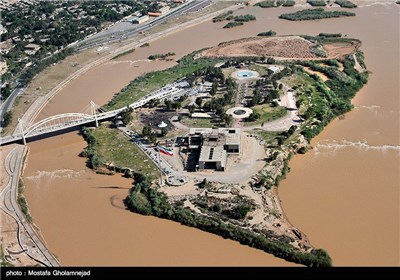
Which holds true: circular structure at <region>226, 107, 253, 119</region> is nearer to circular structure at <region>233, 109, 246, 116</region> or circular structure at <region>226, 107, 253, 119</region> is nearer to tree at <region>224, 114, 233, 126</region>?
circular structure at <region>233, 109, 246, 116</region>

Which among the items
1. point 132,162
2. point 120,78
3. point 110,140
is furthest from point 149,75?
point 132,162

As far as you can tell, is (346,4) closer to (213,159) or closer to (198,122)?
(198,122)

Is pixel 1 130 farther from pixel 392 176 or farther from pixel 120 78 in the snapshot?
pixel 392 176

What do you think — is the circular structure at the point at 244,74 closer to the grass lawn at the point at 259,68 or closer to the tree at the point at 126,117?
the grass lawn at the point at 259,68

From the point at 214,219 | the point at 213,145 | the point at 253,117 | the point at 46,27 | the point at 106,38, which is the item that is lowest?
the point at 214,219

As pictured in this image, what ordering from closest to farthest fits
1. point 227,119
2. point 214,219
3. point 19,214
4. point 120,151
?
point 214,219, point 19,214, point 120,151, point 227,119

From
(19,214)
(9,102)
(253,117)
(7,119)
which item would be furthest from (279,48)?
(19,214)
